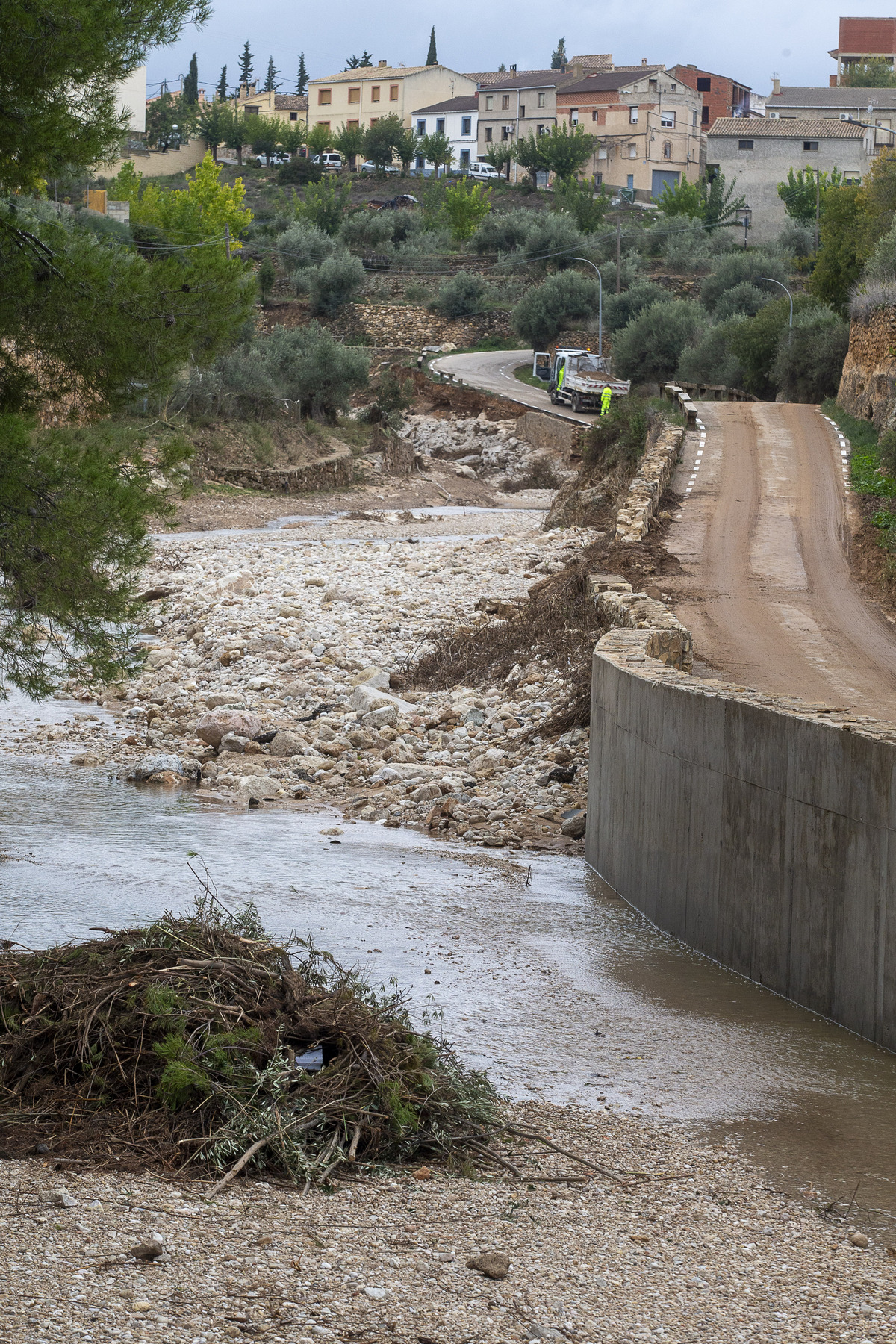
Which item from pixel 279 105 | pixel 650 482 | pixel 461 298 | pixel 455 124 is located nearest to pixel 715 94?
pixel 455 124

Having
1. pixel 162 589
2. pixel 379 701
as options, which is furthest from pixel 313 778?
pixel 162 589

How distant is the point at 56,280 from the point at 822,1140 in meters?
7.69

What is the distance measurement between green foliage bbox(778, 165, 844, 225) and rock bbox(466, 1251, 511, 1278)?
9178cm

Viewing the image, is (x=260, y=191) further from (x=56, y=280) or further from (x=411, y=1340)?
(x=411, y=1340)

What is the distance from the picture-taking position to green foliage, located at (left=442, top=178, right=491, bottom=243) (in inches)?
3775

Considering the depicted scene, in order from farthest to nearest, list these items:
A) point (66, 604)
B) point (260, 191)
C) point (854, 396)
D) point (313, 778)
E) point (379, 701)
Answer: point (260, 191)
point (854, 396)
point (379, 701)
point (313, 778)
point (66, 604)

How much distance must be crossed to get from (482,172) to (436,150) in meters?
4.97

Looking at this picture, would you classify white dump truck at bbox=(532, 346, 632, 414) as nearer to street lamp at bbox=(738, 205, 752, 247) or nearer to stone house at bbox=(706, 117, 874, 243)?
street lamp at bbox=(738, 205, 752, 247)

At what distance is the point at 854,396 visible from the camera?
3553 centimetres

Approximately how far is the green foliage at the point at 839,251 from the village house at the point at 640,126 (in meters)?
60.2

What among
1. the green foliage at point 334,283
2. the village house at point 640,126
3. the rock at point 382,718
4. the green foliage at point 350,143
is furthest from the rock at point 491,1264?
the green foliage at point 350,143

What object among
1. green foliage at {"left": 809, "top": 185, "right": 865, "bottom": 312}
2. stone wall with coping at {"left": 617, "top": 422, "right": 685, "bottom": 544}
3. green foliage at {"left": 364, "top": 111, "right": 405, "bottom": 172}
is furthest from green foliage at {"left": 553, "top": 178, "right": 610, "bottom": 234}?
stone wall with coping at {"left": 617, "top": 422, "right": 685, "bottom": 544}

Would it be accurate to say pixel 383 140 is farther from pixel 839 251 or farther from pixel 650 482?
pixel 650 482

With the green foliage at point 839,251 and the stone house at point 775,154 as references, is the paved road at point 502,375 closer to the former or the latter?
the green foliage at point 839,251
